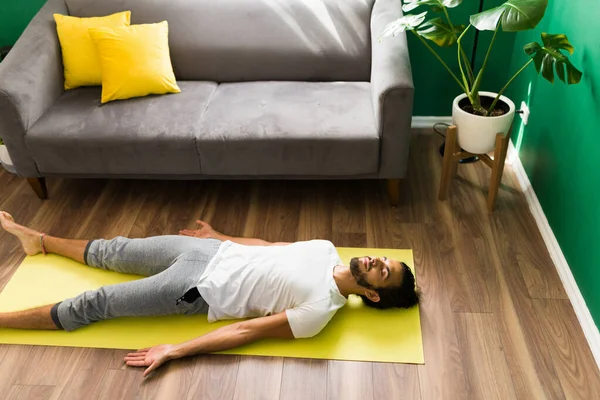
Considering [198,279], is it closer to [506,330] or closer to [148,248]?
[148,248]

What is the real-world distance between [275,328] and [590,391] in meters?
1.08

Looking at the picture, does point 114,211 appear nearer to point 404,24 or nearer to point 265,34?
point 265,34

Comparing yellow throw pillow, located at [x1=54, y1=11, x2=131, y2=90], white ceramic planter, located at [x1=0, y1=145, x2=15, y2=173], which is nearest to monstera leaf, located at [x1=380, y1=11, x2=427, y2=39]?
yellow throw pillow, located at [x1=54, y1=11, x2=131, y2=90]

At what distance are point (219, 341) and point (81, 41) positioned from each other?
5.74 ft

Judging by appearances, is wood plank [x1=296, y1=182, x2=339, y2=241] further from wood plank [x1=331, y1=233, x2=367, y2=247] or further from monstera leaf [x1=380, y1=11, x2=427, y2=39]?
monstera leaf [x1=380, y1=11, x2=427, y2=39]

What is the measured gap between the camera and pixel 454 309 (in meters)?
2.07

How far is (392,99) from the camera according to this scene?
2236mm

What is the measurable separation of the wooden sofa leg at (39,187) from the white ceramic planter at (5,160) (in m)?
0.20

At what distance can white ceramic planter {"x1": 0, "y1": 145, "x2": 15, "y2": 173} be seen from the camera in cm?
274

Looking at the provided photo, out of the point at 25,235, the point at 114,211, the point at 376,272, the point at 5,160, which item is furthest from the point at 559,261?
the point at 5,160

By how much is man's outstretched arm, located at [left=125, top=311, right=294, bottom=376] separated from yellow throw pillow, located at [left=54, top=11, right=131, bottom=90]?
1.55m

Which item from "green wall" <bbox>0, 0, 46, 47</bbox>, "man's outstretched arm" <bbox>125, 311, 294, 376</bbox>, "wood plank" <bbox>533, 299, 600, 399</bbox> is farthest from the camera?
"green wall" <bbox>0, 0, 46, 47</bbox>

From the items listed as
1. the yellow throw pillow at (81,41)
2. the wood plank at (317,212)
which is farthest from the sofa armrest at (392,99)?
the yellow throw pillow at (81,41)

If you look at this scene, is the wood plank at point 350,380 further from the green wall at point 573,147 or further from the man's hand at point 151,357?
the green wall at point 573,147
